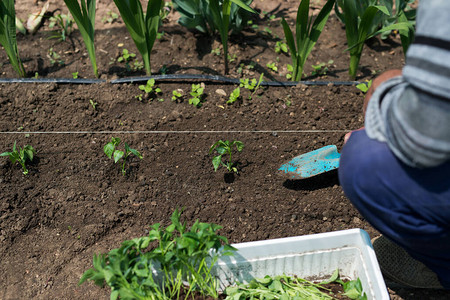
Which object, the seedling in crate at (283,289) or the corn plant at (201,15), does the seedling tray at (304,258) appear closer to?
the seedling in crate at (283,289)

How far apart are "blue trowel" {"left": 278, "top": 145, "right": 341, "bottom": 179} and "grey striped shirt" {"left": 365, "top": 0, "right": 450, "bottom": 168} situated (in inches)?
31.6

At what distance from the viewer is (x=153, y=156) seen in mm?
2021

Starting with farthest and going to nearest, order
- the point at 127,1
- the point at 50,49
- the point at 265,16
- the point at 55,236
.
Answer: the point at 265,16, the point at 50,49, the point at 127,1, the point at 55,236

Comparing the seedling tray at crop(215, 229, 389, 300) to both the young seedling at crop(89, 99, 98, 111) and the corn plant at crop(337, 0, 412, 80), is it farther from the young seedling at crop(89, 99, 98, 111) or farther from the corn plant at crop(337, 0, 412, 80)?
the young seedling at crop(89, 99, 98, 111)

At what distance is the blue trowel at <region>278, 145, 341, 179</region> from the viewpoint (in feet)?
6.05

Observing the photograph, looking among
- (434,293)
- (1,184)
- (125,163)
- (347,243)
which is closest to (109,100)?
(125,163)

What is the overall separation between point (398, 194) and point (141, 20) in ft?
4.99

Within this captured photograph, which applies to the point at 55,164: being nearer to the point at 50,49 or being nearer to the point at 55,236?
the point at 55,236

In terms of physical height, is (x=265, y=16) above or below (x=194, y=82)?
above

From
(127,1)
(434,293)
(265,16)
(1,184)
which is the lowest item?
(434,293)

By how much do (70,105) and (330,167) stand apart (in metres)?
1.27

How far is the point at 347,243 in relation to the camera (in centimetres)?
148

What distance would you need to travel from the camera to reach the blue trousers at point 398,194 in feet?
3.58

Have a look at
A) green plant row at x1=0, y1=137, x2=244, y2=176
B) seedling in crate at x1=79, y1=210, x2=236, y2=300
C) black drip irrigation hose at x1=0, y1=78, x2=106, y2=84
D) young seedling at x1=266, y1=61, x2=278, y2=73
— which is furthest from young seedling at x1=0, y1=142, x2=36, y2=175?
young seedling at x1=266, y1=61, x2=278, y2=73
